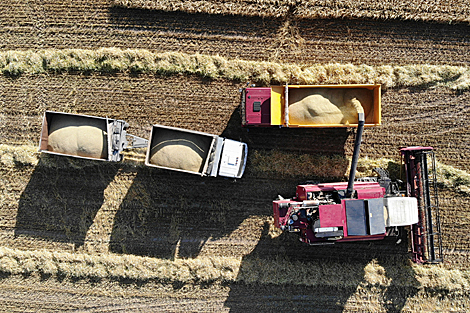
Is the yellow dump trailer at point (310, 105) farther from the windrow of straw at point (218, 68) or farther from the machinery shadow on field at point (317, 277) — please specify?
the machinery shadow on field at point (317, 277)

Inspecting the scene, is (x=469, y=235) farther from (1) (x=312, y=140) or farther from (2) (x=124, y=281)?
(2) (x=124, y=281)

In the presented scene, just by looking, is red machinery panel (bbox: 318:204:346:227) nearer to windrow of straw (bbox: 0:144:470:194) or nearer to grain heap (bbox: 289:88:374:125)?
windrow of straw (bbox: 0:144:470:194)

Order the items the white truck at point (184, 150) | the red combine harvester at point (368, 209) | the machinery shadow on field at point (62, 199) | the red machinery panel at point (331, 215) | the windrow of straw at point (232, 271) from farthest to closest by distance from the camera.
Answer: the machinery shadow on field at point (62, 199) → the windrow of straw at point (232, 271) → the white truck at point (184, 150) → the red combine harvester at point (368, 209) → the red machinery panel at point (331, 215)

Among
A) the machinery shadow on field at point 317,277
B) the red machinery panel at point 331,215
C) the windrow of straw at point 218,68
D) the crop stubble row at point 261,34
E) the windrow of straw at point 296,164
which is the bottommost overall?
the machinery shadow on field at point 317,277

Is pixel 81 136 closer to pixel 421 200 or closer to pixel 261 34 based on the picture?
pixel 261 34

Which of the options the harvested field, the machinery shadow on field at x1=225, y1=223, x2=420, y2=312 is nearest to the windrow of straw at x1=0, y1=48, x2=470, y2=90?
the harvested field

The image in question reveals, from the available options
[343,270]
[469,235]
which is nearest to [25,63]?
[343,270]

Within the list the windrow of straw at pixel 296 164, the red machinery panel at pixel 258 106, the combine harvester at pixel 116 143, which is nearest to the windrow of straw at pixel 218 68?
the red machinery panel at pixel 258 106
